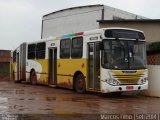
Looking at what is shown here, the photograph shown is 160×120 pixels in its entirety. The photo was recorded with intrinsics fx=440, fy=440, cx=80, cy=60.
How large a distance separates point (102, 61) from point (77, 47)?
2730 millimetres

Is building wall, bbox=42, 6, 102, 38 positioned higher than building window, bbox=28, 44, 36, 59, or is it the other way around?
building wall, bbox=42, 6, 102, 38

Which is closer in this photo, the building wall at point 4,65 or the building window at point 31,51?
the building window at point 31,51

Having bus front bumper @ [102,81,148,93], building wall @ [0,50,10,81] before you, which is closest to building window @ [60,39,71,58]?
bus front bumper @ [102,81,148,93]

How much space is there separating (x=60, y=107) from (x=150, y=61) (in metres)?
9.00

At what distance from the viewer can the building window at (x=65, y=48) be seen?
21.7 metres

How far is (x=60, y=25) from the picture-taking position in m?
42.8

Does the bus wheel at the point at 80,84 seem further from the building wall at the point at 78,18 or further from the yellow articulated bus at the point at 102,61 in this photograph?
the building wall at the point at 78,18

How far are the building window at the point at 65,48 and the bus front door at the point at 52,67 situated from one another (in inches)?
41.3

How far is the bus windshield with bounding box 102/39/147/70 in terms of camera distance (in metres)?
18.1

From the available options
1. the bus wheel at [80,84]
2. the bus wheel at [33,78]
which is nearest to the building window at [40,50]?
the bus wheel at [33,78]

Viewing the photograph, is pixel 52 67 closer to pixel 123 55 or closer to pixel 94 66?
pixel 94 66

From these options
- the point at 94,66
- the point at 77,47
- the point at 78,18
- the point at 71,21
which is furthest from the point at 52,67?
the point at 71,21

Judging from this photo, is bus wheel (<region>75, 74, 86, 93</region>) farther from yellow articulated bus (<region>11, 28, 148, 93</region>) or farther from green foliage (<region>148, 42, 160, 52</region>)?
green foliage (<region>148, 42, 160, 52</region>)

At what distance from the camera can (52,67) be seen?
937 inches
